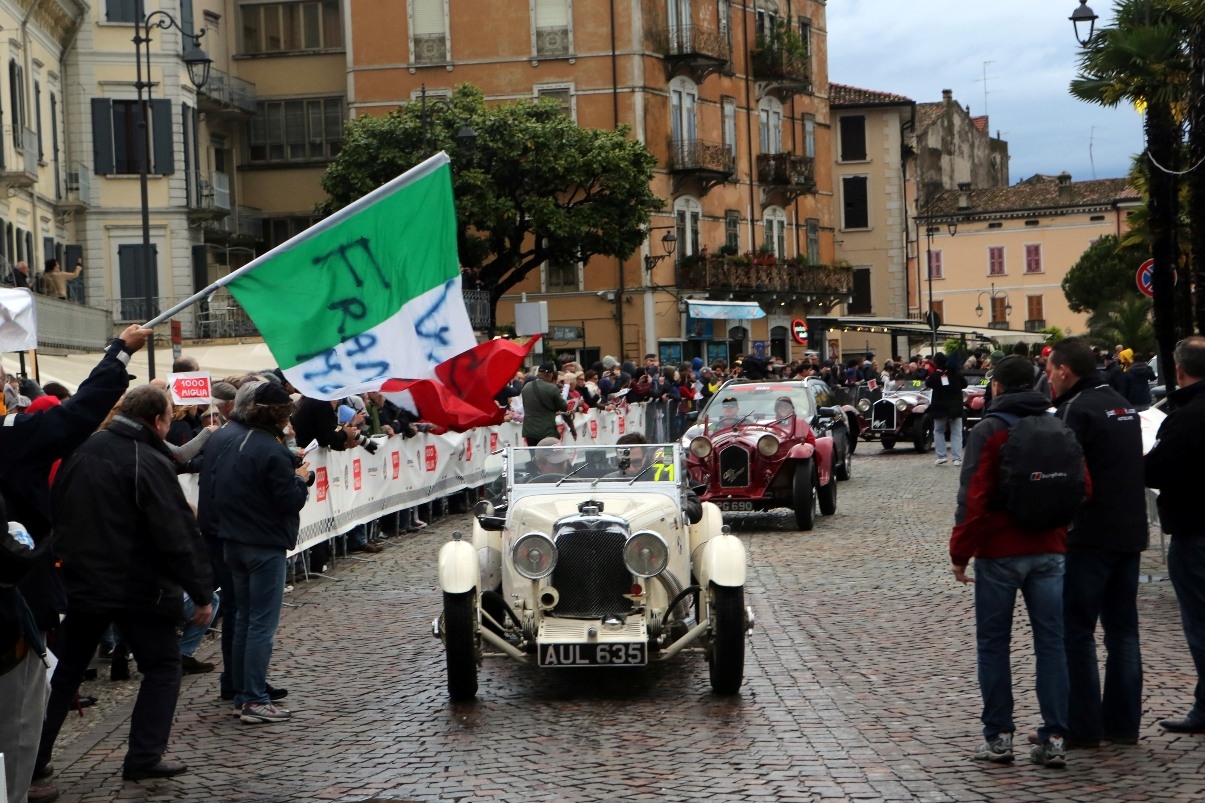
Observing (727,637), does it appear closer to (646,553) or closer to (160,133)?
(646,553)

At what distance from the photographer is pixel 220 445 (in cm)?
Answer: 995

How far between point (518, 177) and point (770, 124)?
16.7 meters

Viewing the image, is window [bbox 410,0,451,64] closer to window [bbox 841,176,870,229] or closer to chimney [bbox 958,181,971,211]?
window [bbox 841,176,870,229]

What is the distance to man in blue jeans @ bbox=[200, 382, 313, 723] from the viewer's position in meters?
9.67

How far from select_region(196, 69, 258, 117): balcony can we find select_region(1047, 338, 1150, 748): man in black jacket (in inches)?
1762

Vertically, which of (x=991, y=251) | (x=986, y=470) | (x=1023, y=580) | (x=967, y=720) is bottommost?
(x=967, y=720)

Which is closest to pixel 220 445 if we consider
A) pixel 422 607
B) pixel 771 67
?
pixel 422 607

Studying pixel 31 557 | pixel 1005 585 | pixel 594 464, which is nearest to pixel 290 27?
pixel 594 464

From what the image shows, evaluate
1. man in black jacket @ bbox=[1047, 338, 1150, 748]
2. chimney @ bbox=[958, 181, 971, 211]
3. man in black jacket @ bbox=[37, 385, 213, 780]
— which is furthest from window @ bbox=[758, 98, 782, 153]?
man in black jacket @ bbox=[37, 385, 213, 780]

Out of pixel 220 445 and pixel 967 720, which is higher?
pixel 220 445

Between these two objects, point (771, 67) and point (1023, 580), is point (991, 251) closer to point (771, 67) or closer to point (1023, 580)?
point (771, 67)

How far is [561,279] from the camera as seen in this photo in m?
54.6

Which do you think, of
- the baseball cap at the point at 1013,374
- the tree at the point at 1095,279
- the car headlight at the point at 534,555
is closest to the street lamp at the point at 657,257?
the tree at the point at 1095,279

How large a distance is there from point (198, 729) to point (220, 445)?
1.61m
